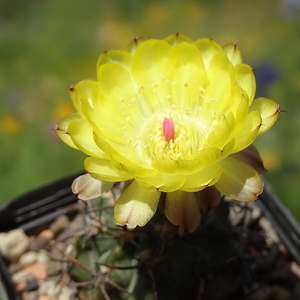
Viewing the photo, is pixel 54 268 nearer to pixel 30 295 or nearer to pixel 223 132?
pixel 30 295

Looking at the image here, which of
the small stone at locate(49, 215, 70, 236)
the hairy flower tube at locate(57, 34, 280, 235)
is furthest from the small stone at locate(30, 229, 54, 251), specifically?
the hairy flower tube at locate(57, 34, 280, 235)

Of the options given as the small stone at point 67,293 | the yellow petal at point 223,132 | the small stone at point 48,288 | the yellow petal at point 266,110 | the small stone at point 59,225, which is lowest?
the small stone at point 48,288

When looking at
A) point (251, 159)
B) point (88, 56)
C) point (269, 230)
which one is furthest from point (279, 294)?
point (88, 56)

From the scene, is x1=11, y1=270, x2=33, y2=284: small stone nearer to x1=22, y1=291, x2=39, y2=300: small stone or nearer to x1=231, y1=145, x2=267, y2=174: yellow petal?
x1=22, y1=291, x2=39, y2=300: small stone

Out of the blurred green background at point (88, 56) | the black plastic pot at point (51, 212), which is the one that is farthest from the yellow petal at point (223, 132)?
the blurred green background at point (88, 56)

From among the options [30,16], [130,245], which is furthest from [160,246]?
[30,16]

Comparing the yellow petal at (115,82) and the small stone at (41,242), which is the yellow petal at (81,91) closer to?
the yellow petal at (115,82)
